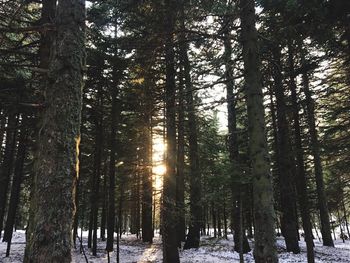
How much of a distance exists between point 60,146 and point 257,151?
468cm

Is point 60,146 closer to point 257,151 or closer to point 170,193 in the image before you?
point 257,151

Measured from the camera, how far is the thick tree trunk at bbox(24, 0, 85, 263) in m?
3.78

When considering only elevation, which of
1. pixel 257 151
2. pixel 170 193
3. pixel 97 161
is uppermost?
pixel 97 161

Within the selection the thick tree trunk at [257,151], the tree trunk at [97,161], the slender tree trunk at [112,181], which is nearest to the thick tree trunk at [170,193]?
the thick tree trunk at [257,151]

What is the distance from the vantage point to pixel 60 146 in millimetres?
4102

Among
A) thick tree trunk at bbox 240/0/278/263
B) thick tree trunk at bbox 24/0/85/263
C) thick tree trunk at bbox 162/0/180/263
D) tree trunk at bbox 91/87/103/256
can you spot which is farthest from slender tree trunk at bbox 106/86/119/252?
thick tree trunk at bbox 24/0/85/263

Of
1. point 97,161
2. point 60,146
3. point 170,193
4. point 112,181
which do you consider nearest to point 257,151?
point 60,146

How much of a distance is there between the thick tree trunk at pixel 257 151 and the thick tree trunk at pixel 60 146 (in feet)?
14.2

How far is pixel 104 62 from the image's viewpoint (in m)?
17.7

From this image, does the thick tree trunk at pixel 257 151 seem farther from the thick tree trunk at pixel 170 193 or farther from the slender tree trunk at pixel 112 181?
the slender tree trunk at pixel 112 181

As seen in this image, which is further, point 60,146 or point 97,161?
point 97,161

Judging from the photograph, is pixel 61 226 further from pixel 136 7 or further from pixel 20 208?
pixel 20 208

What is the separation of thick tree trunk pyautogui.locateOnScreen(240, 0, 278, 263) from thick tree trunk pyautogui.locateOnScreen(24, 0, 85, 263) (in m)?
4.34

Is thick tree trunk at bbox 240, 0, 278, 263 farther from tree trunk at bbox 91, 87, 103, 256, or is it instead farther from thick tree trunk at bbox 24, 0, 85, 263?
tree trunk at bbox 91, 87, 103, 256
